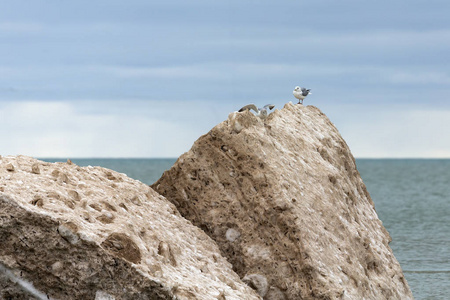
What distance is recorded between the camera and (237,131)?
9.39 meters

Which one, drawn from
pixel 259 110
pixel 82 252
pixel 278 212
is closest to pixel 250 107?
pixel 259 110

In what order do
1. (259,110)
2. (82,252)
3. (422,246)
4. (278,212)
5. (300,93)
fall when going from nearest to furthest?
(82,252) < (278,212) < (259,110) < (300,93) < (422,246)

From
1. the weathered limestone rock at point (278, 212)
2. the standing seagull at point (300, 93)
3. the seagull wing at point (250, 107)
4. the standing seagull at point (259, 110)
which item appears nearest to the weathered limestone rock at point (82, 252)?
the weathered limestone rock at point (278, 212)

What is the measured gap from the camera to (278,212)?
28.5 feet

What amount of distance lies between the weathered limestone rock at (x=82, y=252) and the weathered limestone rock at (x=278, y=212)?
72cm

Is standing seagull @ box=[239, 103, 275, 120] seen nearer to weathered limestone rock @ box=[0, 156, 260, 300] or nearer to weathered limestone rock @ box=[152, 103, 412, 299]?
weathered limestone rock @ box=[152, 103, 412, 299]

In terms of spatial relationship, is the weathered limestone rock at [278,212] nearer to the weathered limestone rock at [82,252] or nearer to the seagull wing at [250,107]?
the seagull wing at [250,107]

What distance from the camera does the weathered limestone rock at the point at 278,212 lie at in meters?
8.55

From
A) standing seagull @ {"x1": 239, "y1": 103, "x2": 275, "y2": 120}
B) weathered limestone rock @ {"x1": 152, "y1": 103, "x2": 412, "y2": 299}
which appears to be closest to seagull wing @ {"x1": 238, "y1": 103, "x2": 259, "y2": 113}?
standing seagull @ {"x1": 239, "y1": 103, "x2": 275, "y2": 120}

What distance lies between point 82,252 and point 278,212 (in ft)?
9.27

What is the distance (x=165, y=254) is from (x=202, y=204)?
1.82 meters

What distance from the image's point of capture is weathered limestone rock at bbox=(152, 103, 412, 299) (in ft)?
28.0

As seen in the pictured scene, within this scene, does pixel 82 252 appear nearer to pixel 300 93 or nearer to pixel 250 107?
pixel 250 107

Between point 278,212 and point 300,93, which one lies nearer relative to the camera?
point 278,212
